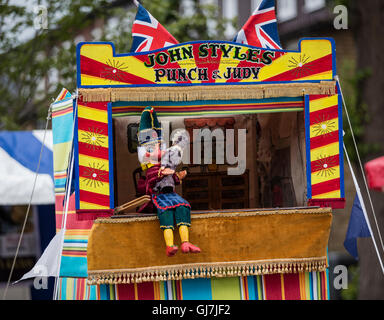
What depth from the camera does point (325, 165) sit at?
20.0 ft

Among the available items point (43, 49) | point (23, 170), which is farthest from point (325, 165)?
point (43, 49)

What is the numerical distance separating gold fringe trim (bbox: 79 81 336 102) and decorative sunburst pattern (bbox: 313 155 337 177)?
25.9 inches

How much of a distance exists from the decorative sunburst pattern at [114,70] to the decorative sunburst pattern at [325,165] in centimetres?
211

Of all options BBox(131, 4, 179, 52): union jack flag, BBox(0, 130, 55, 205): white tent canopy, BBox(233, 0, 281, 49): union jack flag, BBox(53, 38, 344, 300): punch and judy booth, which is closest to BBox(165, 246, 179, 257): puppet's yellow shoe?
BBox(53, 38, 344, 300): punch and judy booth

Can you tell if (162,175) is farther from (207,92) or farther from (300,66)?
(300,66)

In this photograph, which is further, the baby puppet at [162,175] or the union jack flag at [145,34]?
the union jack flag at [145,34]

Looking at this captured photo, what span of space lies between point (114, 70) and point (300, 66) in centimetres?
185

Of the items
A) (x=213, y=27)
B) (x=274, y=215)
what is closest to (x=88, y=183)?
(x=274, y=215)

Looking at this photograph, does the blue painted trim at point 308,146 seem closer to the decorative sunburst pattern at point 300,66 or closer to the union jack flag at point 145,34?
the decorative sunburst pattern at point 300,66

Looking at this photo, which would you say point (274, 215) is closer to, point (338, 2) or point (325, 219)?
point (325, 219)

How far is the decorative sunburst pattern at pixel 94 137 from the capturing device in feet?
19.1

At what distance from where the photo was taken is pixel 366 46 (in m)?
10.4

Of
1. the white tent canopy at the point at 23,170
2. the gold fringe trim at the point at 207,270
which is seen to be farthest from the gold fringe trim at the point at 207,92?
the white tent canopy at the point at 23,170
